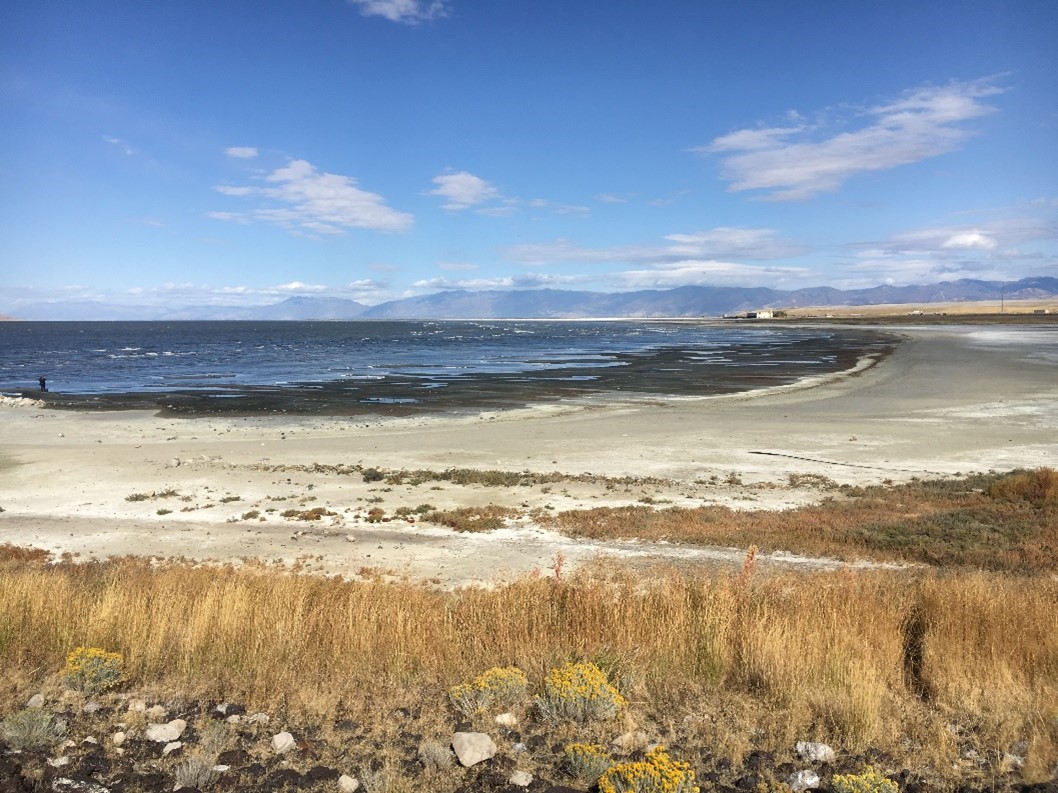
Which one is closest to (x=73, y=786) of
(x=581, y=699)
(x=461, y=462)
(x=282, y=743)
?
(x=282, y=743)

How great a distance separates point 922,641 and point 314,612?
6.82 m

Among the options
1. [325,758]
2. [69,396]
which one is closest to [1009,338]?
[69,396]

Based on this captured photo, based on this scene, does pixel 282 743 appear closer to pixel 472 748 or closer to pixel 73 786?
pixel 73 786

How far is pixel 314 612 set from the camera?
27.6 ft

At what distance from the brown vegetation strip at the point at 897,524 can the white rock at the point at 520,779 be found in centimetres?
1066

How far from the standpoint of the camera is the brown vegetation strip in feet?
47.1

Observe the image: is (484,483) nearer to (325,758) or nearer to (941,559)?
(941,559)

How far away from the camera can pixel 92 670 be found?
6816 mm

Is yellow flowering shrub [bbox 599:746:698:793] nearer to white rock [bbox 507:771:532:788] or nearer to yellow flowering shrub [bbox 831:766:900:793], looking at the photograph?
white rock [bbox 507:771:532:788]

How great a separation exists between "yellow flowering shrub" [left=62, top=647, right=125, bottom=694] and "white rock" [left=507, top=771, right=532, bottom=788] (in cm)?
404

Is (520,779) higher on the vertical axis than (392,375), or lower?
lower

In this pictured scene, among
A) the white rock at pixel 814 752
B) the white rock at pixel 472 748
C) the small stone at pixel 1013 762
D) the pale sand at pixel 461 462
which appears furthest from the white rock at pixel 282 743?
the pale sand at pixel 461 462

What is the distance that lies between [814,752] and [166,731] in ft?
17.5

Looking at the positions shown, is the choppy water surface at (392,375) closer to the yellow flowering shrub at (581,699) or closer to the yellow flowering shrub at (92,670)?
the yellow flowering shrub at (92,670)
